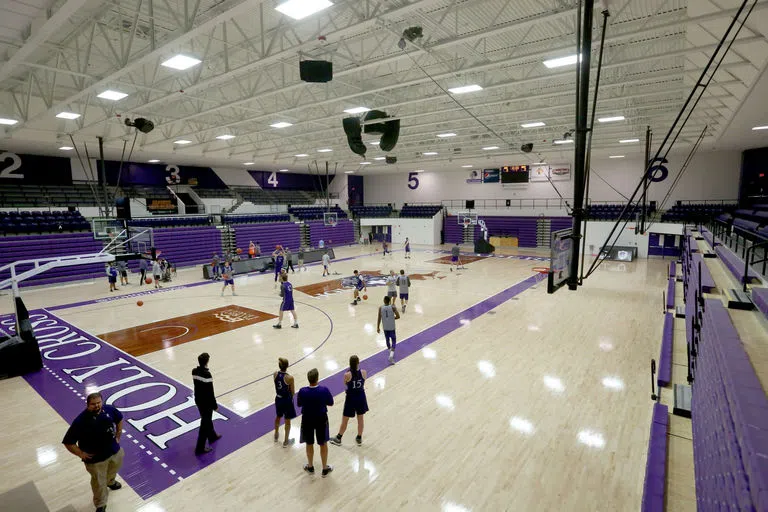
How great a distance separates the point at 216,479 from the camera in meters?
4.77

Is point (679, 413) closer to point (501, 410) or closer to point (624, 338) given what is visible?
point (501, 410)

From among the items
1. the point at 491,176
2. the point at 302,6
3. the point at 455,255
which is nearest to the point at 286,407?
the point at 302,6

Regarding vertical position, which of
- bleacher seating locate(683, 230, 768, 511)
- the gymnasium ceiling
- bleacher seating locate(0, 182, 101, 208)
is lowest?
bleacher seating locate(683, 230, 768, 511)

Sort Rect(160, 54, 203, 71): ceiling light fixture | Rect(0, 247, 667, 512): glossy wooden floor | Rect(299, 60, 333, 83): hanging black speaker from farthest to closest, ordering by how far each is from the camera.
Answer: Rect(299, 60, 333, 83): hanging black speaker → Rect(160, 54, 203, 71): ceiling light fixture → Rect(0, 247, 667, 512): glossy wooden floor

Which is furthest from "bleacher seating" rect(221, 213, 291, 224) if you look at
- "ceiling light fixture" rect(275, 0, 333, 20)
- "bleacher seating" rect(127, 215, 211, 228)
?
"ceiling light fixture" rect(275, 0, 333, 20)

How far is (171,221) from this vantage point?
23422 millimetres

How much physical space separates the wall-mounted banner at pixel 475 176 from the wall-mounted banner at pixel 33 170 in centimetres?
2898

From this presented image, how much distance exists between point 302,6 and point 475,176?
29594 mm

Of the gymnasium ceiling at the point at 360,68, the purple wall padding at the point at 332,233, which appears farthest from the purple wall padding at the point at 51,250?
the purple wall padding at the point at 332,233

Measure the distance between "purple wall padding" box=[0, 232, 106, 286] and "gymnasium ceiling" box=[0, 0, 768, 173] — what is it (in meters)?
4.56

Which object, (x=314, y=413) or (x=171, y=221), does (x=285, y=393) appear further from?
(x=171, y=221)

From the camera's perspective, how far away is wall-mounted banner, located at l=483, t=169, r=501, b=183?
33.1 meters

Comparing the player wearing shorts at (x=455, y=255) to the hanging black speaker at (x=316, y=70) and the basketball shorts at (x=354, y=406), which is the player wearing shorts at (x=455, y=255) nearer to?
the hanging black speaker at (x=316, y=70)

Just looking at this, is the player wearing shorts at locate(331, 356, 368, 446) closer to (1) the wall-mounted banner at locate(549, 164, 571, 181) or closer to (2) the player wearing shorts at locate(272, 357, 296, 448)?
(2) the player wearing shorts at locate(272, 357, 296, 448)
